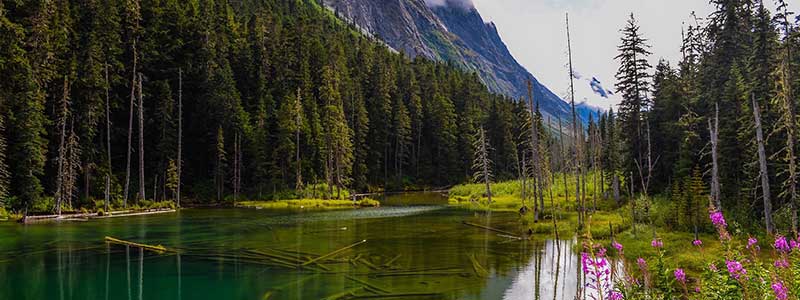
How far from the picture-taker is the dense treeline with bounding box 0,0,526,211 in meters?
41.2

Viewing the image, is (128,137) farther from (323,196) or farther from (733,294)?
(733,294)

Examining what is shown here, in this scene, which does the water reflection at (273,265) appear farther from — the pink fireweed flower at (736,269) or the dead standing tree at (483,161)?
the dead standing tree at (483,161)

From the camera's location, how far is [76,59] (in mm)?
47219

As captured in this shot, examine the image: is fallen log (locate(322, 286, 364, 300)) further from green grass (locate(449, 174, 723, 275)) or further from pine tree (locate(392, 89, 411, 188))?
pine tree (locate(392, 89, 411, 188))

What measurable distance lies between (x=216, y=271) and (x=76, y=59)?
37.6 metres

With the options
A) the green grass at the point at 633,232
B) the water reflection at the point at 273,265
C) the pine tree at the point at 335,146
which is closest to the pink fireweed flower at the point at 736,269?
Answer: the green grass at the point at 633,232

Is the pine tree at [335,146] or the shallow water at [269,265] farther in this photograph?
the pine tree at [335,146]

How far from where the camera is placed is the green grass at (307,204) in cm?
5385

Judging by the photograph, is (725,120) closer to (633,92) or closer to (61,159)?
(633,92)

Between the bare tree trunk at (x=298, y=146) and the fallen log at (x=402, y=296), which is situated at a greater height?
the bare tree trunk at (x=298, y=146)

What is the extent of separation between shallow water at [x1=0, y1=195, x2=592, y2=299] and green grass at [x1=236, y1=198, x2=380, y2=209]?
802 inches

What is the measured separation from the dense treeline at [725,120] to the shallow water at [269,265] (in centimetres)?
616

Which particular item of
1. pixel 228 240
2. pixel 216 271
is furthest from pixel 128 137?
pixel 216 271

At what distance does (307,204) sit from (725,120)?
1479 inches
